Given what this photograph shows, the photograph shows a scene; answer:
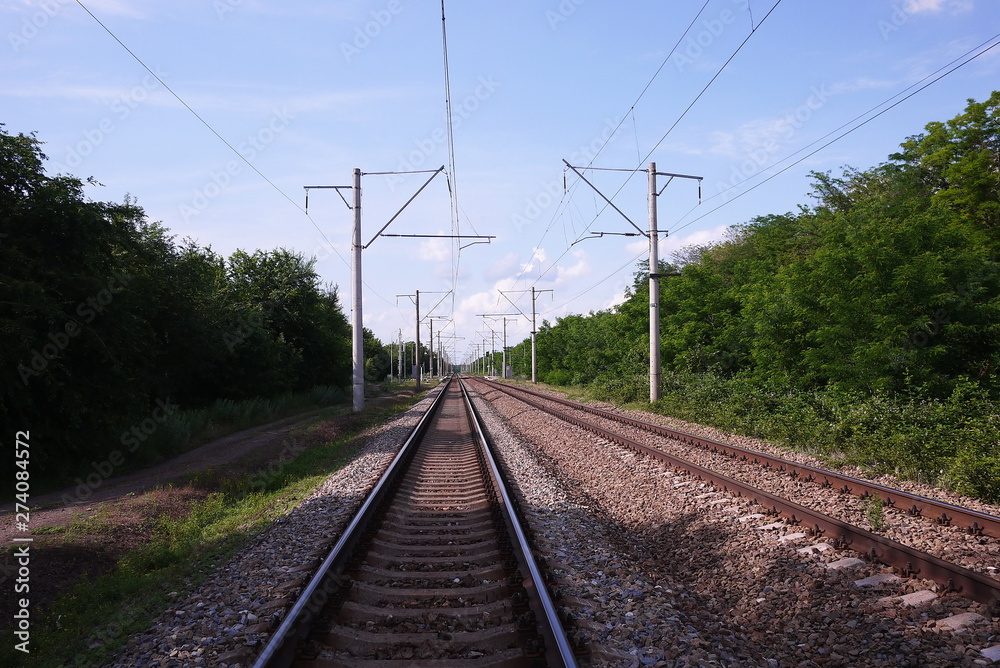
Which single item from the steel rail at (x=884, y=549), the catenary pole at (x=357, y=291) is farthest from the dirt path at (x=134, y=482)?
the steel rail at (x=884, y=549)

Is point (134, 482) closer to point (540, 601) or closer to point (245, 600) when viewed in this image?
point (245, 600)

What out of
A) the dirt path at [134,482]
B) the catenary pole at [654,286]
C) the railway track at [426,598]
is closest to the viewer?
the railway track at [426,598]

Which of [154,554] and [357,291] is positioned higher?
[357,291]

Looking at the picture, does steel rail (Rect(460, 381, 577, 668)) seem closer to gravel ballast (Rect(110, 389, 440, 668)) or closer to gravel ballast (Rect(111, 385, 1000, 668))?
gravel ballast (Rect(111, 385, 1000, 668))

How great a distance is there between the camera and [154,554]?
7203mm

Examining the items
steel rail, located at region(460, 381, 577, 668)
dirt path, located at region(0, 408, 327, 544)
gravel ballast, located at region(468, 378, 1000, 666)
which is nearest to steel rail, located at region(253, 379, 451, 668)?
steel rail, located at region(460, 381, 577, 668)

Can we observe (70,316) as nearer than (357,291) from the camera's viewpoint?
Yes

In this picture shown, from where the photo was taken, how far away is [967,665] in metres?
3.93

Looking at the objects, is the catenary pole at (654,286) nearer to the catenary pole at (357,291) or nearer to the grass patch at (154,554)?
the catenary pole at (357,291)

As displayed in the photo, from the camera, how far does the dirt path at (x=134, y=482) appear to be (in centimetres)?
987

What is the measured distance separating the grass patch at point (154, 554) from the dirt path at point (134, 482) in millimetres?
804

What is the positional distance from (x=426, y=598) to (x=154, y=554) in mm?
3805

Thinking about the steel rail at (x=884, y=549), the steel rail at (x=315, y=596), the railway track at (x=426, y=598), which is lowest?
the railway track at (x=426, y=598)

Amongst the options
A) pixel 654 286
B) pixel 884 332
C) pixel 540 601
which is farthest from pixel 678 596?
pixel 654 286
